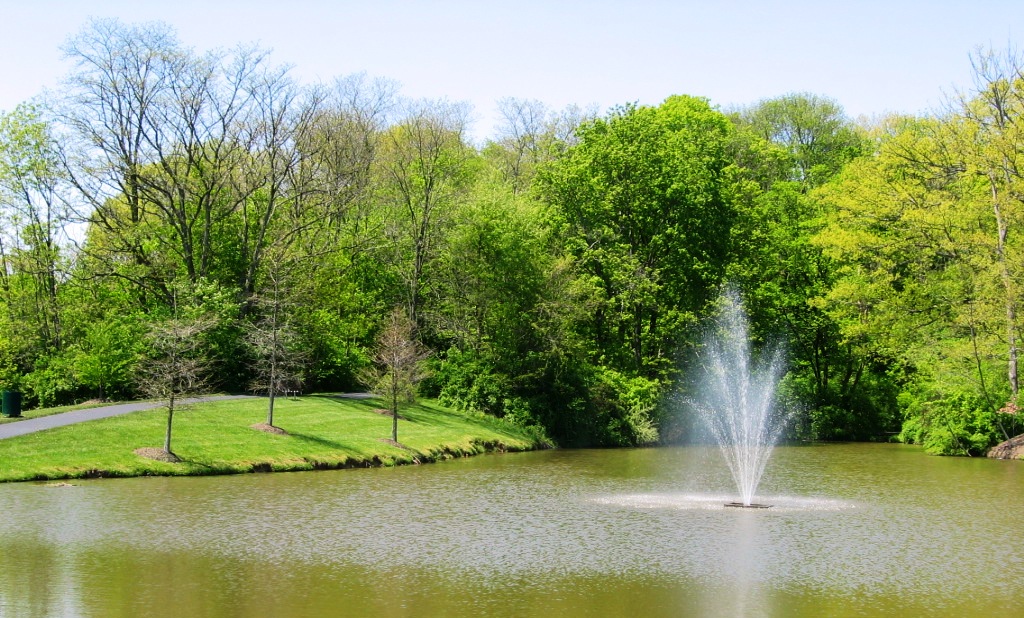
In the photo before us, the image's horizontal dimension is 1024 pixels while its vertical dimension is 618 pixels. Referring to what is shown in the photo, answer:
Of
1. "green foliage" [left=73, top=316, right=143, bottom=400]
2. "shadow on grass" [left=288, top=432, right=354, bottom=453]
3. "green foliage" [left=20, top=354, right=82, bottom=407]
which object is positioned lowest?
"shadow on grass" [left=288, top=432, right=354, bottom=453]

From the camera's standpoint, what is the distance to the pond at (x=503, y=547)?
59.8 ft

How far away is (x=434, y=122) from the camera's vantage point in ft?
197


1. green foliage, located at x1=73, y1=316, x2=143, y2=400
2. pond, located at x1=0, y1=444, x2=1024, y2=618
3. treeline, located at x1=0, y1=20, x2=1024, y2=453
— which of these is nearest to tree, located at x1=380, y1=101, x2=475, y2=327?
treeline, located at x1=0, y1=20, x2=1024, y2=453

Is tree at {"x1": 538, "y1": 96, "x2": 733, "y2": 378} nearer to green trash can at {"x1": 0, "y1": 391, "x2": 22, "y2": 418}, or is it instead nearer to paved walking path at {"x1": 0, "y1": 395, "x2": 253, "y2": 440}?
paved walking path at {"x1": 0, "y1": 395, "x2": 253, "y2": 440}

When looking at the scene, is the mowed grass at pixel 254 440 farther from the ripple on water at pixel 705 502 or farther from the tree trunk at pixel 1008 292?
the tree trunk at pixel 1008 292

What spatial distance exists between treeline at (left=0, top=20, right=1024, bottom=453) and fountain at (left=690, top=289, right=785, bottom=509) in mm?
1244

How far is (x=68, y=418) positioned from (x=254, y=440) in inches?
296

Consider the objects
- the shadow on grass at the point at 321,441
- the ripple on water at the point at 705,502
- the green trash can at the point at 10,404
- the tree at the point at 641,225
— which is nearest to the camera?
the ripple on water at the point at 705,502

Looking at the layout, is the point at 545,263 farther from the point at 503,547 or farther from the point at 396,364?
the point at 503,547

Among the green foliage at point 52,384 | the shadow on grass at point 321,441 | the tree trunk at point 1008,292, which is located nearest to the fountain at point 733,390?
the tree trunk at point 1008,292

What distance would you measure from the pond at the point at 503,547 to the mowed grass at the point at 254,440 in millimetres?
1545

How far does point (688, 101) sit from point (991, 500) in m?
41.4

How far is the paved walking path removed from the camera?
121 feet

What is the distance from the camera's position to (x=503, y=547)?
23.7 metres
